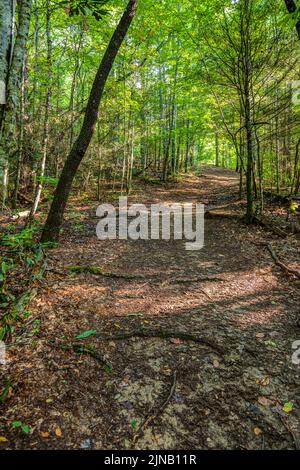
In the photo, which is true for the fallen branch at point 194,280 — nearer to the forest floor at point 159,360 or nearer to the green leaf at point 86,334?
the forest floor at point 159,360

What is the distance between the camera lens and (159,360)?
2.96 meters

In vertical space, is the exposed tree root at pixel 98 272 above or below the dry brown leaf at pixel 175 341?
above

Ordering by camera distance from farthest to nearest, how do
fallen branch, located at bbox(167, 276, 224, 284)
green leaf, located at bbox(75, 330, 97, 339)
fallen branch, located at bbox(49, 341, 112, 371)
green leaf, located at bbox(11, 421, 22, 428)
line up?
1. fallen branch, located at bbox(167, 276, 224, 284)
2. green leaf, located at bbox(75, 330, 97, 339)
3. fallen branch, located at bbox(49, 341, 112, 371)
4. green leaf, located at bbox(11, 421, 22, 428)

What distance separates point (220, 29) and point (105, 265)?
7.17 m

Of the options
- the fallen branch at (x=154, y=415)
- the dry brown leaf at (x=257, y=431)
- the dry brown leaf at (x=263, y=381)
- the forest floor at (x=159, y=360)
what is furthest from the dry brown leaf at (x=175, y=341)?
the dry brown leaf at (x=257, y=431)

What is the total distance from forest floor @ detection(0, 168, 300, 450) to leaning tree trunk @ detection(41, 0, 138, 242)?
76cm

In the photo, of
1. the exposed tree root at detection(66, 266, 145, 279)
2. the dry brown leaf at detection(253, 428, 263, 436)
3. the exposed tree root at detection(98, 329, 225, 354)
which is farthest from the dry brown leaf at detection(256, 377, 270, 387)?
the exposed tree root at detection(66, 266, 145, 279)

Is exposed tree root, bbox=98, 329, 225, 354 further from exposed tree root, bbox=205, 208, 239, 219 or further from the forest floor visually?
exposed tree root, bbox=205, 208, 239, 219

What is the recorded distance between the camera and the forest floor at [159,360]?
223 centimetres

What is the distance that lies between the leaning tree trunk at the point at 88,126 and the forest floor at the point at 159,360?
0.76m

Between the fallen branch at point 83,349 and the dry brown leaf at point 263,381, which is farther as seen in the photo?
the fallen branch at point 83,349

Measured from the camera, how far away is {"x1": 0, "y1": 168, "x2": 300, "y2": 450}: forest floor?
87.8 inches

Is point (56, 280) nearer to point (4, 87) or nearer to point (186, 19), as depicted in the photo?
point (4, 87)

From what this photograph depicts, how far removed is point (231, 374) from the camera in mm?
2779
